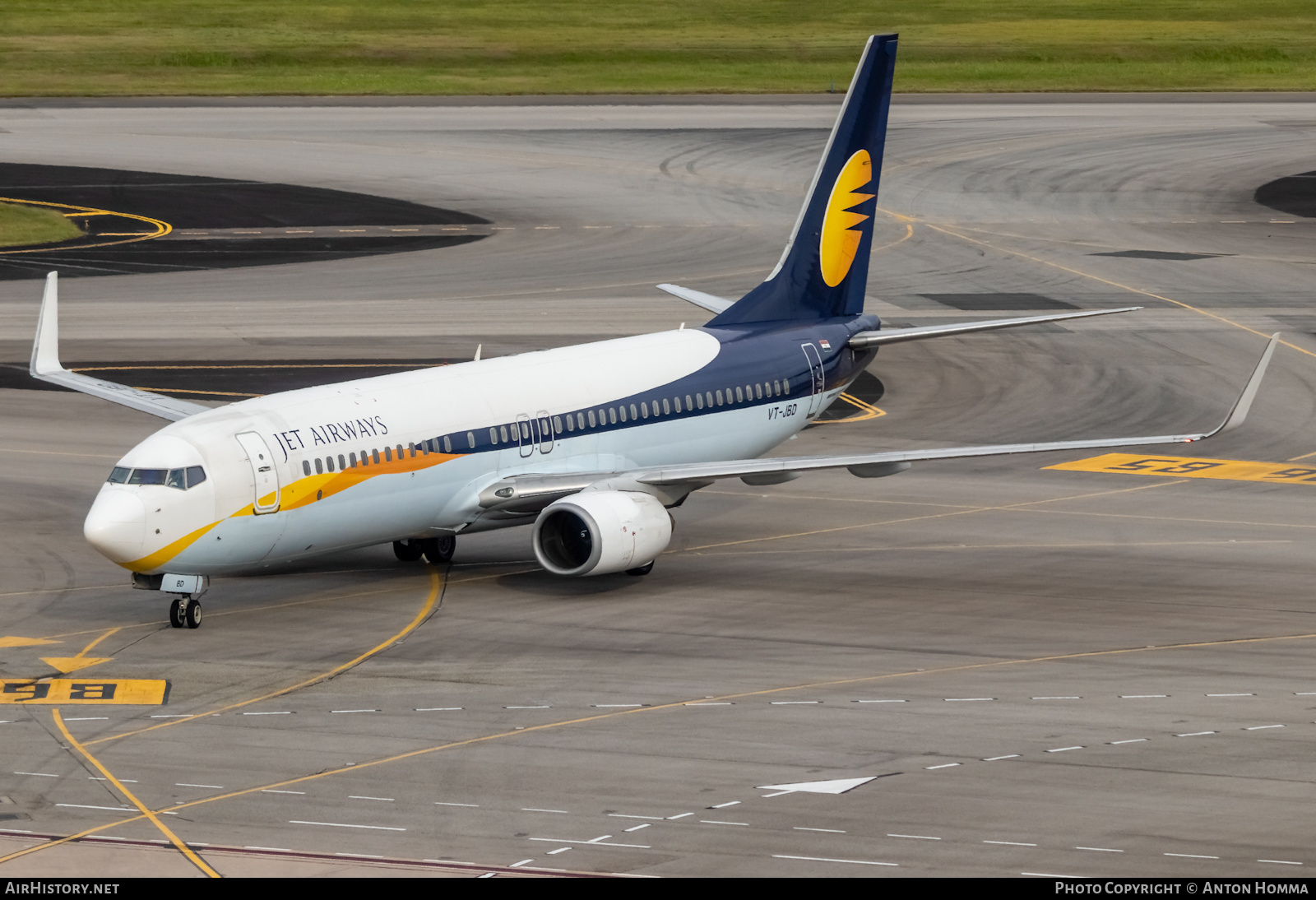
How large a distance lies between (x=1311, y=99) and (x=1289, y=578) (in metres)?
102

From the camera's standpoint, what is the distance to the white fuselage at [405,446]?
37719mm

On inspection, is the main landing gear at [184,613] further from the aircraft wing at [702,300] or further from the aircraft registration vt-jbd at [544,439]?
the aircraft wing at [702,300]

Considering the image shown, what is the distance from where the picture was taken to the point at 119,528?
37.0m

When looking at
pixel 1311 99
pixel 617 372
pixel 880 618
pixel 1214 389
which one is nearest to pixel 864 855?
pixel 880 618

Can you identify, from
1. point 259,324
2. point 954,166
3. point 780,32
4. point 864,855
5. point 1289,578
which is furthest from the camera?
point 780,32

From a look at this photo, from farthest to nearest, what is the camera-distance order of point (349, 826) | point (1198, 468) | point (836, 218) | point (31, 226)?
point (31, 226), point (1198, 468), point (836, 218), point (349, 826)

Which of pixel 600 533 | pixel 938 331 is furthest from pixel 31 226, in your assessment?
pixel 600 533

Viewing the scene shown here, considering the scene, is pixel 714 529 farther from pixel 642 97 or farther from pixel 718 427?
pixel 642 97

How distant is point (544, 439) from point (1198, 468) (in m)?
20.8

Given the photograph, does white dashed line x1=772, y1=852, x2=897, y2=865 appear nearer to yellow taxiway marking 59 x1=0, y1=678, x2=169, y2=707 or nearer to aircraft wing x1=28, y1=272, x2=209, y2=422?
yellow taxiway marking 59 x1=0, y1=678, x2=169, y2=707

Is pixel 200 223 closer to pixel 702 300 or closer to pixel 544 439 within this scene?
pixel 702 300

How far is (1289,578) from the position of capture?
4334 cm

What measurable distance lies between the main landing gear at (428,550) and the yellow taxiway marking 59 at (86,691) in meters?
9.53

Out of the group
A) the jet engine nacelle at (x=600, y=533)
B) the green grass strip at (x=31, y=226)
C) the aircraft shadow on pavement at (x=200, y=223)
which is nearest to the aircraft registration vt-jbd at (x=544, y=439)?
the jet engine nacelle at (x=600, y=533)
